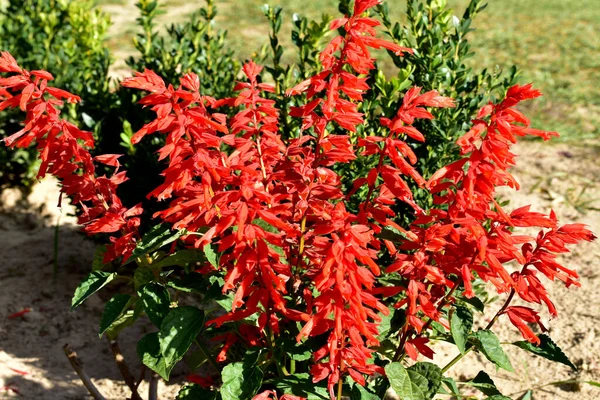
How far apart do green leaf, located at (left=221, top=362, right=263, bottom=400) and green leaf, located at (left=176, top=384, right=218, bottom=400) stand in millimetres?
292

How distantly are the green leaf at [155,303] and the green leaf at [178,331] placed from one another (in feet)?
0.18

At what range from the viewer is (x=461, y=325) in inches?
81.7

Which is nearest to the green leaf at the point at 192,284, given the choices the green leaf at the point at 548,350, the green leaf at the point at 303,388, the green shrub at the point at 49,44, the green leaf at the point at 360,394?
the green leaf at the point at 303,388

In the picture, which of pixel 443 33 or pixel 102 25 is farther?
pixel 102 25

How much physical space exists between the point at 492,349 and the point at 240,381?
0.76 metres

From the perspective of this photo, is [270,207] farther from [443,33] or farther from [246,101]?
[443,33]

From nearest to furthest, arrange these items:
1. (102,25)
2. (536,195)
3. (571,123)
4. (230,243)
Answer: (230,243)
(102,25)
(536,195)
(571,123)

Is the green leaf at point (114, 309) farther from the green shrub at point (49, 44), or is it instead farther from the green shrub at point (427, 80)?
the green shrub at point (49, 44)

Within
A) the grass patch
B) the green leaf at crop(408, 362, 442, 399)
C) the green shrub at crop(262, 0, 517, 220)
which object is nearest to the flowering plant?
the green leaf at crop(408, 362, 442, 399)

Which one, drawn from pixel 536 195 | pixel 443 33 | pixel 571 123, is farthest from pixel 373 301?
pixel 571 123

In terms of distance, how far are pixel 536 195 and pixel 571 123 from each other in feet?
4.63

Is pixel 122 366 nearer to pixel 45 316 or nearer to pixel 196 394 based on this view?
pixel 196 394

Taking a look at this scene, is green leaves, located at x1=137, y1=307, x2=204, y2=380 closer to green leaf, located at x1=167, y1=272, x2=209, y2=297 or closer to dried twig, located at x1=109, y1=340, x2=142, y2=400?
green leaf, located at x1=167, y1=272, x2=209, y2=297

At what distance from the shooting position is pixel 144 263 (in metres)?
2.30
